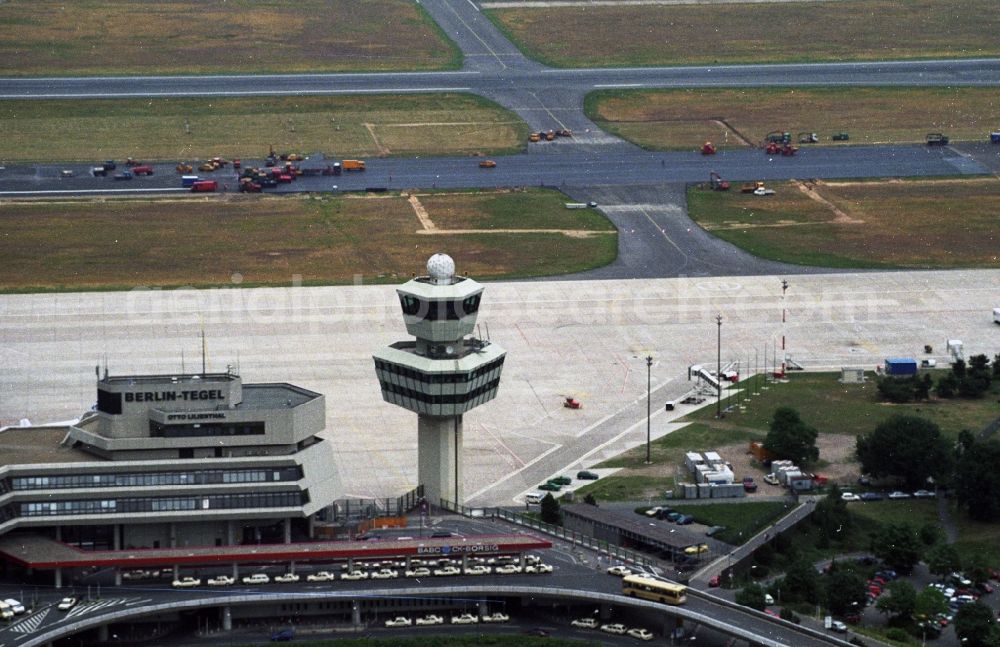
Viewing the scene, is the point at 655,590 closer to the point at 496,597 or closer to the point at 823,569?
the point at 496,597

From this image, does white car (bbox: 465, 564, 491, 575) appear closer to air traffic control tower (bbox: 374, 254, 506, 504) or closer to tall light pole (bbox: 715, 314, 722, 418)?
air traffic control tower (bbox: 374, 254, 506, 504)

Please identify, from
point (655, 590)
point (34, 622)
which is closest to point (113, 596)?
point (34, 622)

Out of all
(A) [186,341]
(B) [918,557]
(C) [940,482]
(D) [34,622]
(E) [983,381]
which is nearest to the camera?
(D) [34,622]

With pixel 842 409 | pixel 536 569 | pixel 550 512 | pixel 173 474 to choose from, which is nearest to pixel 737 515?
pixel 550 512

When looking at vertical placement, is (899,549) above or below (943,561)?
above

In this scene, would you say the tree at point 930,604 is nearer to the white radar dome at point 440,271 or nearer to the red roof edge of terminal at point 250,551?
the red roof edge of terminal at point 250,551

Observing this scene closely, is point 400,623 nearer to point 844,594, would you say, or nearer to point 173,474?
point 173,474

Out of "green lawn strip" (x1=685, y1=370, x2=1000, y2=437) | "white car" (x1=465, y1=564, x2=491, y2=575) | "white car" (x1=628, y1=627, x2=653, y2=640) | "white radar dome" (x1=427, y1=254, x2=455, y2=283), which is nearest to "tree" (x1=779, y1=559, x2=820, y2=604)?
"white car" (x1=628, y1=627, x2=653, y2=640)
